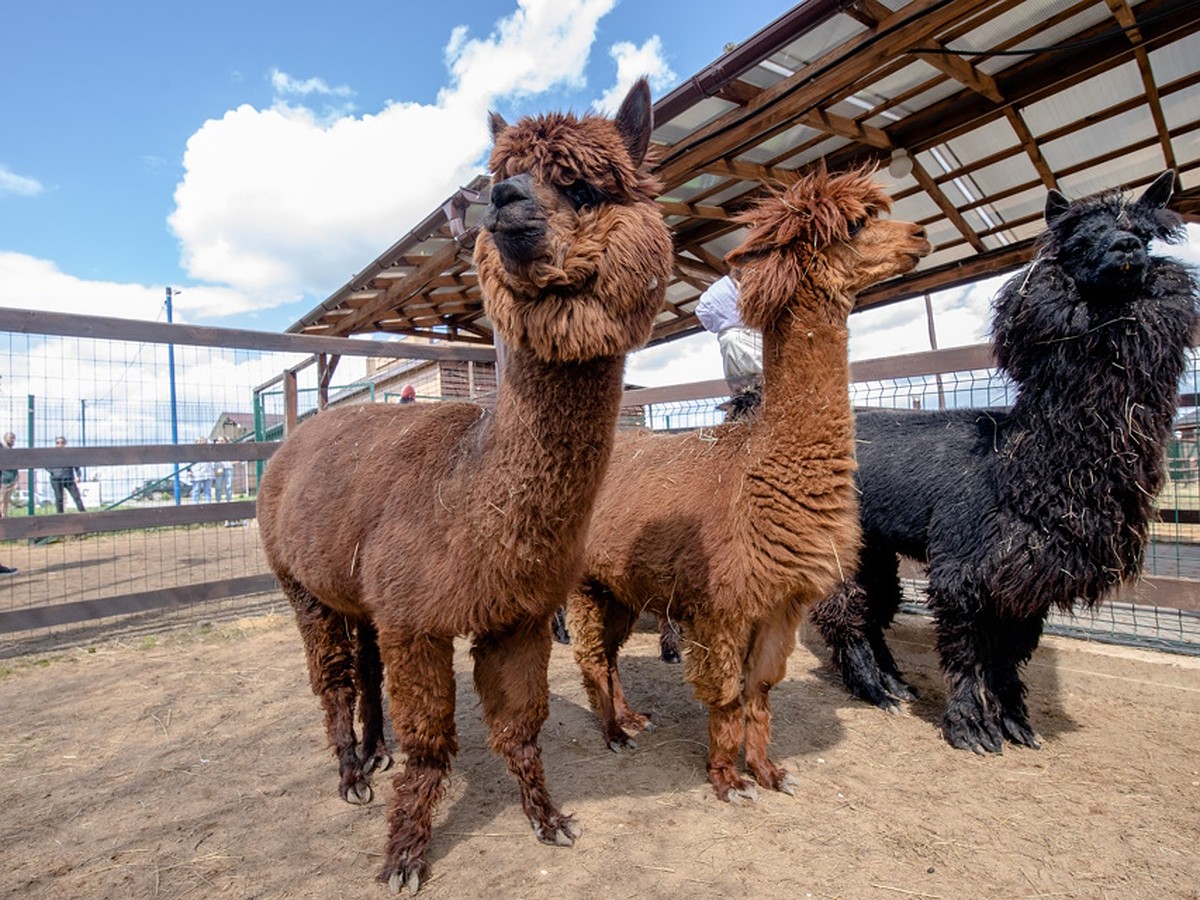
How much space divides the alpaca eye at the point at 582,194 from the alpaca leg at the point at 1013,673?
3.31 m

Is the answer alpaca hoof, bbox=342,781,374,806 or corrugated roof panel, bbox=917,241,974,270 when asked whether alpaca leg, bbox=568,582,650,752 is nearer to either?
alpaca hoof, bbox=342,781,374,806

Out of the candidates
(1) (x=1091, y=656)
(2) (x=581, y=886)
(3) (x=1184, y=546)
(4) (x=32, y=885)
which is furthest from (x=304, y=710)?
(3) (x=1184, y=546)

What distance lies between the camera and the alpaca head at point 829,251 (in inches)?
112

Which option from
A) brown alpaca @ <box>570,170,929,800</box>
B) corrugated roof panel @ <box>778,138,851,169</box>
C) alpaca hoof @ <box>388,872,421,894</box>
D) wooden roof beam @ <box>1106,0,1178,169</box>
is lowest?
alpaca hoof @ <box>388,872,421,894</box>

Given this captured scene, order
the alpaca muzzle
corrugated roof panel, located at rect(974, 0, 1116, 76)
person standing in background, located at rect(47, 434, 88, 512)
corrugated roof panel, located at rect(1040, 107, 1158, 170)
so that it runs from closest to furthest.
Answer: the alpaca muzzle
corrugated roof panel, located at rect(974, 0, 1116, 76)
corrugated roof panel, located at rect(1040, 107, 1158, 170)
person standing in background, located at rect(47, 434, 88, 512)

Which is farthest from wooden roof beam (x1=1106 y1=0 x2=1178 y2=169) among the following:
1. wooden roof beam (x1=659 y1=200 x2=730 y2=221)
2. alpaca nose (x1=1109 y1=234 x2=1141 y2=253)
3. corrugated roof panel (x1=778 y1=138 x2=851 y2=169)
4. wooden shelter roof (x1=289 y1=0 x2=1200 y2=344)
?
wooden roof beam (x1=659 y1=200 x2=730 y2=221)

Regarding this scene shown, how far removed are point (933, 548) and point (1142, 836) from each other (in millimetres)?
1529

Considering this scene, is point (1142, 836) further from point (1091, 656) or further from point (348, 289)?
point (348, 289)

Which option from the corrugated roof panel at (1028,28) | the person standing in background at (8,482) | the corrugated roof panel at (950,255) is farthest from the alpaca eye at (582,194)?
the person standing in background at (8,482)

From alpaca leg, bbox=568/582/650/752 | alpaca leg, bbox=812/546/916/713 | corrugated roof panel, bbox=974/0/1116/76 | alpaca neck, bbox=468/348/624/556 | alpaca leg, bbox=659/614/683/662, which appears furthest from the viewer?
corrugated roof panel, bbox=974/0/1116/76

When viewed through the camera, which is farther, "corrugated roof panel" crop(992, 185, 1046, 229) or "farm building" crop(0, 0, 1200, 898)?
"corrugated roof panel" crop(992, 185, 1046, 229)

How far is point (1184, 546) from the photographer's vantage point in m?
6.77

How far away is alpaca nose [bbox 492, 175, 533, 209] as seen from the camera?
6.18ft

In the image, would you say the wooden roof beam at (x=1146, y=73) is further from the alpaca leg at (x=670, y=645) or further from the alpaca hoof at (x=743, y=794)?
the alpaca hoof at (x=743, y=794)
